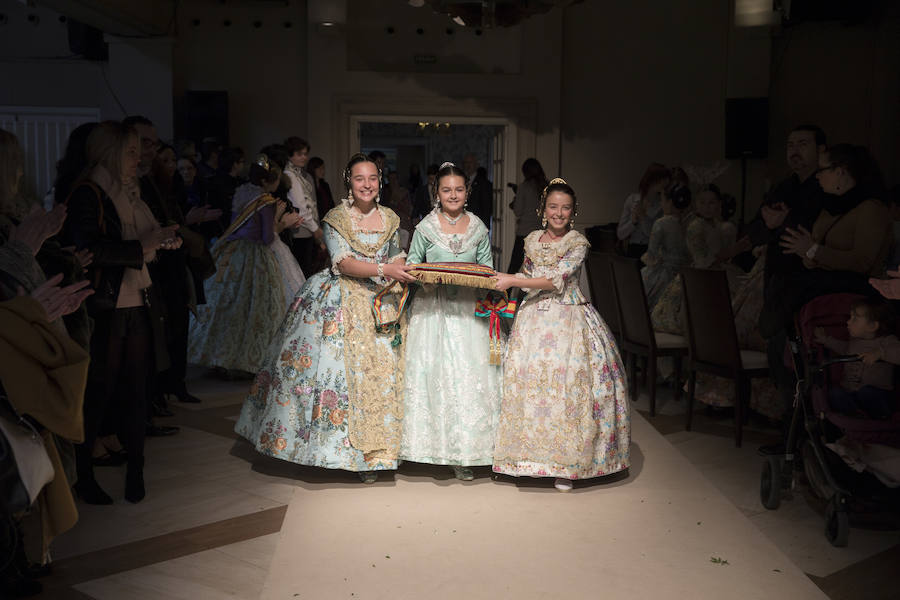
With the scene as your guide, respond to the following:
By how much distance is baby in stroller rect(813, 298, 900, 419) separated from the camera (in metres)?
3.68

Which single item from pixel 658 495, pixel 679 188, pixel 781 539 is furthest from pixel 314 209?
pixel 781 539

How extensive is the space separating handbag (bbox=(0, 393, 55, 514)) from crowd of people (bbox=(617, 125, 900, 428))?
2963mm

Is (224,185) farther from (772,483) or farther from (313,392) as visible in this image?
(772,483)

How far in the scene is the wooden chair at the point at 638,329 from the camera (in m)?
5.60

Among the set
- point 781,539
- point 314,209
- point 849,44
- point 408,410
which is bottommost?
point 781,539

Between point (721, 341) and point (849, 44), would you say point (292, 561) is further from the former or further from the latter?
point (849, 44)

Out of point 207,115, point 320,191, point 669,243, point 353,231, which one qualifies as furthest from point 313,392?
point 207,115

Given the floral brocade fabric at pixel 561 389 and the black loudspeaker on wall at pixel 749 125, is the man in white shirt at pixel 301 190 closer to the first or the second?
the floral brocade fabric at pixel 561 389

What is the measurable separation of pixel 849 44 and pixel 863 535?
7.43 meters

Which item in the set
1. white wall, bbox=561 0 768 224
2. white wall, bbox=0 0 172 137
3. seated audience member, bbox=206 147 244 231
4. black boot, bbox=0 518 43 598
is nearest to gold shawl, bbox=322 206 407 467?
black boot, bbox=0 518 43 598

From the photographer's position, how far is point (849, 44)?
31.8ft

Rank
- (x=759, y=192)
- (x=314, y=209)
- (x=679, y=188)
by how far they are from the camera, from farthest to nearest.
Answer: (x=759, y=192), (x=314, y=209), (x=679, y=188)

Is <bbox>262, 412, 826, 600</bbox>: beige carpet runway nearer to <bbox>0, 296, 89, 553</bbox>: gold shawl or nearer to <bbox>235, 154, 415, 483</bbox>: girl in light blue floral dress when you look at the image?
<bbox>235, 154, 415, 483</bbox>: girl in light blue floral dress

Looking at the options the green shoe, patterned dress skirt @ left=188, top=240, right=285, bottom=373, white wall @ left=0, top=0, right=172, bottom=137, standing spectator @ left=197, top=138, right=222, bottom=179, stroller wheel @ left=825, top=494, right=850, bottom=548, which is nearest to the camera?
stroller wheel @ left=825, top=494, right=850, bottom=548
